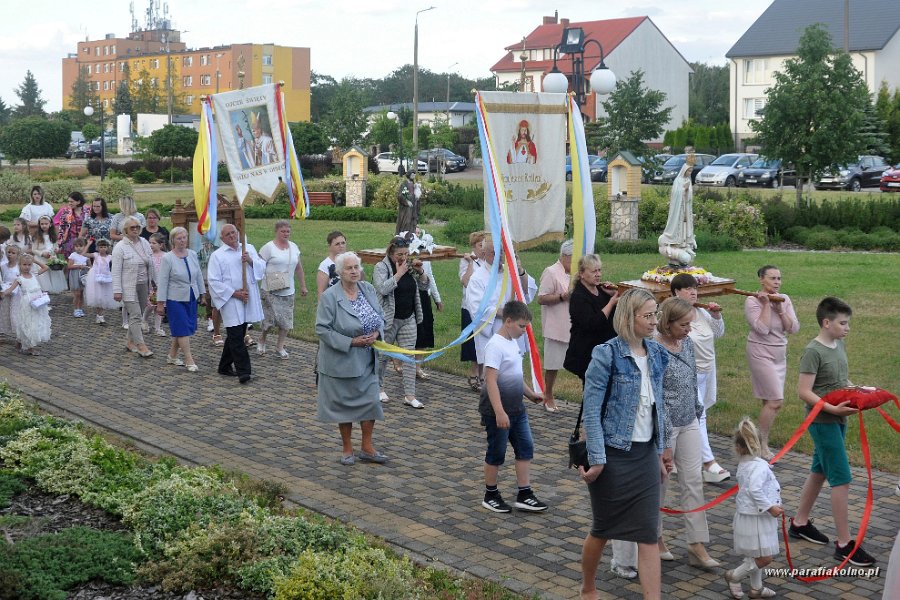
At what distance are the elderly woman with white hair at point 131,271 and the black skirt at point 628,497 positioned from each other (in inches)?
379

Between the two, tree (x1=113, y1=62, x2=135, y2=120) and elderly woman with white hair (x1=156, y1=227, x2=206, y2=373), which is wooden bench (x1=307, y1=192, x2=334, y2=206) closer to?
elderly woman with white hair (x1=156, y1=227, x2=206, y2=373)

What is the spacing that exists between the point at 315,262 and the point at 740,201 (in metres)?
11.7

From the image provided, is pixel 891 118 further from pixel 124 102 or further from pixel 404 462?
pixel 124 102

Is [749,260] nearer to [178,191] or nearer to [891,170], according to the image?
[891,170]

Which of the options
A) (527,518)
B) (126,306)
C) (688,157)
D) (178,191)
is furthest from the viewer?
(178,191)

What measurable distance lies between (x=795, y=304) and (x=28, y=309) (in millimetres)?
11699

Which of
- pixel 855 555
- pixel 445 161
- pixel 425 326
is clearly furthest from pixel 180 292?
pixel 445 161

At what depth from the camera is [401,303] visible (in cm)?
1182

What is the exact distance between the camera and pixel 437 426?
1097 centimetres

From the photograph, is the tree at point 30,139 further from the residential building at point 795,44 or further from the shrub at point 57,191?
the residential building at point 795,44

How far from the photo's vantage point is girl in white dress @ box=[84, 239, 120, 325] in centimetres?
1655

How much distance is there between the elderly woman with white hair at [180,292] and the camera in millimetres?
13586

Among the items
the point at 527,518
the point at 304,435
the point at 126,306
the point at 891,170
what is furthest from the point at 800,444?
the point at 891,170

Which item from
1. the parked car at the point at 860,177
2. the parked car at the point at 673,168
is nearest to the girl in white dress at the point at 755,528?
the parked car at the point at 673,168
